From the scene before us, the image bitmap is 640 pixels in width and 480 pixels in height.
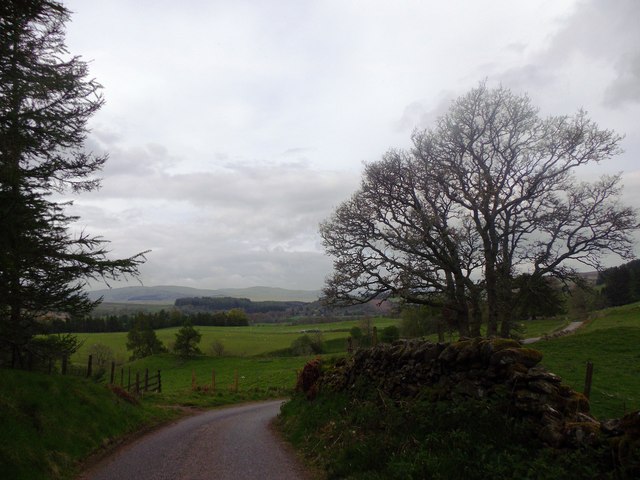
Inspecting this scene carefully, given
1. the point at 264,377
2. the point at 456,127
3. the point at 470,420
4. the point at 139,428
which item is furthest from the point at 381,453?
the point at 264,377

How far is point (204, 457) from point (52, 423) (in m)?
3.98

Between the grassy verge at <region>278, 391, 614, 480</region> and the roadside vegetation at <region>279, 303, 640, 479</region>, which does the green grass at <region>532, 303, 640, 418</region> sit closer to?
the roadside vegetation at <region>279, 303, 640, 479</region>

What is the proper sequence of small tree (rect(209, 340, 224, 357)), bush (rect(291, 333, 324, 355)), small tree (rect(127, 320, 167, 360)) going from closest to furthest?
bush (rect(291, 333, 324, 355))
small tree (rect(209, 340, 224, 357))
small tree (rect(127, 320, 167, 360))

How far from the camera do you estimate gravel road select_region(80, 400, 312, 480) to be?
9008 millimetres

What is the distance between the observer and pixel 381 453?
7.27 meters

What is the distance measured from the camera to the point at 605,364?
23.1m

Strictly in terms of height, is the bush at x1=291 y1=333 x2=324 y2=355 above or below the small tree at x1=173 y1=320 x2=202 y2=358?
below

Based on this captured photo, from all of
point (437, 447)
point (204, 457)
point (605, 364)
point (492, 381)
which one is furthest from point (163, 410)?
point (605, 364)

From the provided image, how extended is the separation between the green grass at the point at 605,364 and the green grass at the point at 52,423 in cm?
1332

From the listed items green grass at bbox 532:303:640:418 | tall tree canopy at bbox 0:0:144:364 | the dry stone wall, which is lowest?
green grass at bbox 532:303:640:418

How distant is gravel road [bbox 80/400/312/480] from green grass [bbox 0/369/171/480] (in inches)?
28.9

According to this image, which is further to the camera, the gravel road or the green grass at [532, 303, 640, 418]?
the green grass at [532, 303, 640, 418]

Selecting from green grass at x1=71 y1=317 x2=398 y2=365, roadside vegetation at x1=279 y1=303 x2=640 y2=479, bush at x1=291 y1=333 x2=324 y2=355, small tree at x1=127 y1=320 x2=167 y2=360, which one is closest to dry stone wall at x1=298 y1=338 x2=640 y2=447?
roadside vegetation at x1=279 y1=303 x2=640 y2=479

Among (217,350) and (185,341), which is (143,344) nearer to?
(217,350)
